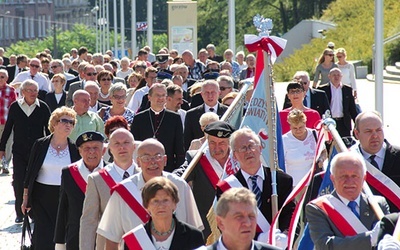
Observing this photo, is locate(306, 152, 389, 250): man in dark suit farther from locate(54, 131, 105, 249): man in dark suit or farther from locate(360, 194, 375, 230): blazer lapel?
locate(54, 131, 105, 249): man in dark suit

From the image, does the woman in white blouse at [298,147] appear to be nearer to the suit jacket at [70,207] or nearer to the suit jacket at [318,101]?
the suit jacket at [70,207]

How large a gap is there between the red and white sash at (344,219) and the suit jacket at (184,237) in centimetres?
78

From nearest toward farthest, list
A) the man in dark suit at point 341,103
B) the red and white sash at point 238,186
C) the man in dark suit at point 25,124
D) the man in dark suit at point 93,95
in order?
1. the red and white sash at point 238,186
2. the man in dark suit at point 93,95
3. the man in dark suit at point 25,124
4. the man in dark suit at point 341,103

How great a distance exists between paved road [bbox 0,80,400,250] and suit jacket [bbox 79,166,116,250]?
197 inches

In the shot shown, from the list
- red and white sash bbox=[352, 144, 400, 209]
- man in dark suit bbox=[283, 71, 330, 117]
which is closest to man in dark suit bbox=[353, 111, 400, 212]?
red and white sash bbox=[352, 144, 400, 209]

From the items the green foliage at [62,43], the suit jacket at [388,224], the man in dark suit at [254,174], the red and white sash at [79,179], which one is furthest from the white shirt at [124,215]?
the green foliage at [62,43]

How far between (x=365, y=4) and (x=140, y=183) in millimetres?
49637

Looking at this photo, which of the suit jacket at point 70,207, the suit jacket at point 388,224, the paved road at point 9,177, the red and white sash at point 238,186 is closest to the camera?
the suit jacket at point 388,224

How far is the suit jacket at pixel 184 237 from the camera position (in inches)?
285

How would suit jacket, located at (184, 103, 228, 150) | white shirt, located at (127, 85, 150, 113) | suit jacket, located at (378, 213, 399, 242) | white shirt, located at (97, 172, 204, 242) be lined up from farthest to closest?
white shirt, located at (127, 85, 150, 113)
suit jacket, located at (184, 103, 228, 150)
white shirt, located at (97, 172, 204, 242)
suit jacket, located at (378, 213, 399, 242)

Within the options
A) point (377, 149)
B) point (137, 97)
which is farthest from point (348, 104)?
point (377, 149)

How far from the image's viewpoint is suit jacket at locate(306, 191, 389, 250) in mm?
7254

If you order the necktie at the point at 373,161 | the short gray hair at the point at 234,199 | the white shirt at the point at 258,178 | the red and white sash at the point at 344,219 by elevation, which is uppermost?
the short gray hair at the point at 234,199

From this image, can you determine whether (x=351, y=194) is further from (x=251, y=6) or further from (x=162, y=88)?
(x=251, y=6)
